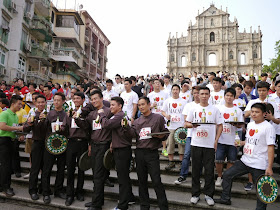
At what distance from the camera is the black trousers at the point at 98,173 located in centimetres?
426

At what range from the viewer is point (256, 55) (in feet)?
→ 189

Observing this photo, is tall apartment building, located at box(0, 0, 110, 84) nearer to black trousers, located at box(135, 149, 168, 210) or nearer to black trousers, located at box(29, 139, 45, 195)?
black trousers, located at box(29, 139, 45, 195)

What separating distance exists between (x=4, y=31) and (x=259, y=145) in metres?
23.4

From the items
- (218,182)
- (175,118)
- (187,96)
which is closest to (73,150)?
(175,118)

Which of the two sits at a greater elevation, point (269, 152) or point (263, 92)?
point (263, 92)

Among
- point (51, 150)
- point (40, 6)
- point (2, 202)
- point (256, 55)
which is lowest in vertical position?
point (2, 202)

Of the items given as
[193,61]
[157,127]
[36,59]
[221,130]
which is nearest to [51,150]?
[157,127]

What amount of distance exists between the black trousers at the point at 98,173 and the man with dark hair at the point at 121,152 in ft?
0.88

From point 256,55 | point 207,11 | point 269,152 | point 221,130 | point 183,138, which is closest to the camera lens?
point 269,152

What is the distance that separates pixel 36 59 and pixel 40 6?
7.02 meters

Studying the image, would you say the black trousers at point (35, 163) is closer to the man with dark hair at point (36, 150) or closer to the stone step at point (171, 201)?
the man with dark hair at point (36, 150)

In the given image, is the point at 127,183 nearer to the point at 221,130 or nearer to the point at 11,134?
the point at 221,130

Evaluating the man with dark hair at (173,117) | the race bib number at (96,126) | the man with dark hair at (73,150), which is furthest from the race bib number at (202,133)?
the man with dark hair at (73,150)

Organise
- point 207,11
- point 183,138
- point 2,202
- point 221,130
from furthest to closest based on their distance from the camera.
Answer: point 207,11 → point 183,138 → point 2,202 → point 221,130
